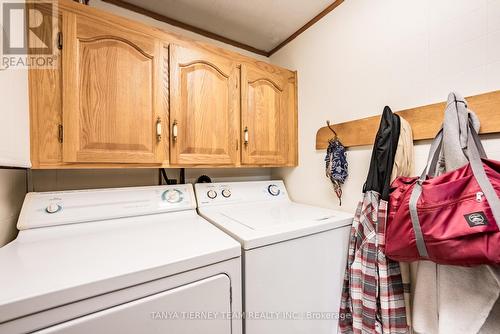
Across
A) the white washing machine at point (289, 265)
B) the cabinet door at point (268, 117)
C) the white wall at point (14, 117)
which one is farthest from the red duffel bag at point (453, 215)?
the white wall at point (14, 117)

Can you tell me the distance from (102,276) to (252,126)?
1186mm

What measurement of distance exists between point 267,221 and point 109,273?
0.72 metres

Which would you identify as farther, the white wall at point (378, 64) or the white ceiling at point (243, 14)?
the white ceiling at point (243, 14)

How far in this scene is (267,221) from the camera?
112cm

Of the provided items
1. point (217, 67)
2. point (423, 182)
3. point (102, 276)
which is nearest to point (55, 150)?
point (102, 276)

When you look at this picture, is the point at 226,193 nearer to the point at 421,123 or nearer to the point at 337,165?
the point at 337,165

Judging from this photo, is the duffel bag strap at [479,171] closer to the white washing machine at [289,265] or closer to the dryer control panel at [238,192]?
the white washing machine at [289,265]

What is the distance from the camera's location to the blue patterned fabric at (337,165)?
1.33 metres

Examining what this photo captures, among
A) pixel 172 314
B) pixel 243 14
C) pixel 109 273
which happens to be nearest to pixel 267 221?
pixel 172 314

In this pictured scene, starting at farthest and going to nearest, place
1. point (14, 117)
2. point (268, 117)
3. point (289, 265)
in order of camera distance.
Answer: point (268, 117)
point (289, 265)
point (14, 117)

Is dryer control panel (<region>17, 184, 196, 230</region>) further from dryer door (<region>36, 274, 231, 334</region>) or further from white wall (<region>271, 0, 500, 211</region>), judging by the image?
white wall (<region>271, 0, 500, 211</region>)

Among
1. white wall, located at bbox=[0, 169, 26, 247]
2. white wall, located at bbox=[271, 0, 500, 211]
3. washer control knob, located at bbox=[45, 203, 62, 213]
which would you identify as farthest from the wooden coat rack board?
white wall, located at bbox=[0, 169, 26, 247]

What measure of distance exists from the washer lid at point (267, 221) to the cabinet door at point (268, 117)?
0.37 m

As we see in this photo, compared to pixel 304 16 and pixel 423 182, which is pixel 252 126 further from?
pixel 423 182
